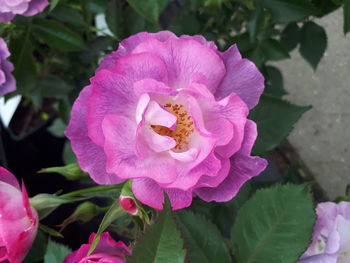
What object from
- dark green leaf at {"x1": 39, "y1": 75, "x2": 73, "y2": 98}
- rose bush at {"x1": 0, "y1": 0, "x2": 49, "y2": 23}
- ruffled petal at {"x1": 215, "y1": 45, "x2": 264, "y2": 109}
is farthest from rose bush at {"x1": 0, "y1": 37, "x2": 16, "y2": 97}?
ruffled petal at {"x1": 215, "y1": 45, "x2": 264, "y2": 109}

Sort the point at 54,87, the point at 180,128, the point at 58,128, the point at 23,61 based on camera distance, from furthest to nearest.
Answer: the point at 58,128 → the point at 54,87 → the point at 23,61 → the point at 180,128

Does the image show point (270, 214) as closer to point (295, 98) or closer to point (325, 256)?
point (325, 256)

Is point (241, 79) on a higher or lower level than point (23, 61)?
higher

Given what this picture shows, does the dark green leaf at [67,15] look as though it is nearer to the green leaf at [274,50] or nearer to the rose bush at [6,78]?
the rose bush at [6,78]

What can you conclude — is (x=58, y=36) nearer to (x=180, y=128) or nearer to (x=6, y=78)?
(x=6, y=78)

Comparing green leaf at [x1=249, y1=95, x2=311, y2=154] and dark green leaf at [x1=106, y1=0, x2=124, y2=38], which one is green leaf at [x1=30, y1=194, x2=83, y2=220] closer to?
green leaf at [x1=249, y1=95, x2=311, y2=154]

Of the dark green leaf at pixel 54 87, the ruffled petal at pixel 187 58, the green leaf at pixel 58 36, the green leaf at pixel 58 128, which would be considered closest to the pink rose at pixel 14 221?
the ruffled petal at pixel 187 58

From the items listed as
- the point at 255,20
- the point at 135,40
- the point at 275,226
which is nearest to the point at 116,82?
the point at 135,40
